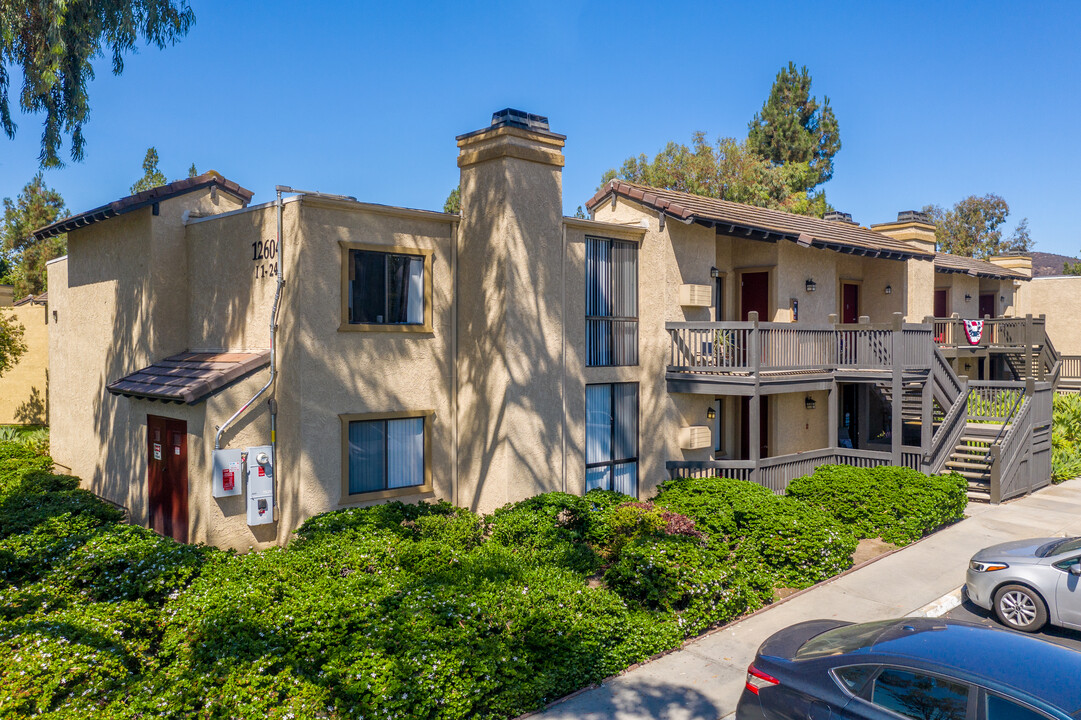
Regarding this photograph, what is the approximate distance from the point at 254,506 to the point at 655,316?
27.9 ft

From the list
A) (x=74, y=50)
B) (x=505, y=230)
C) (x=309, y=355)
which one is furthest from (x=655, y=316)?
(x=74, y=50)

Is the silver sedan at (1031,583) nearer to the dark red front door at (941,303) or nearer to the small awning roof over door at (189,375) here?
the small awning roof over door at (189,375)

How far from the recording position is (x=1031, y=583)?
9.85 metres

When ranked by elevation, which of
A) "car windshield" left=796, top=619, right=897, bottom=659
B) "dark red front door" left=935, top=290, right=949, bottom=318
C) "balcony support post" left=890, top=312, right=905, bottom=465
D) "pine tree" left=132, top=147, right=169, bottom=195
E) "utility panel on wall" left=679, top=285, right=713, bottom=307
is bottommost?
"car windshield" left=796, top=619, right=897, bottom=659

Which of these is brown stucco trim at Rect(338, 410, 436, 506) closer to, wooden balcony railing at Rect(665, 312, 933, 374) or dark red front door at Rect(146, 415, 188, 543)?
dark red front door at Rect(146, 415, 188, 543)

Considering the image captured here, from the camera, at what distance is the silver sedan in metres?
9.61

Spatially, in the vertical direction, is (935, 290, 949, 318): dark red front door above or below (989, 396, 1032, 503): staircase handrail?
above

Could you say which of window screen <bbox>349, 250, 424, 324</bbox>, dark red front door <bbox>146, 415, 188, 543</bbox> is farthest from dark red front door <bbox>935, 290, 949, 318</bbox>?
dark red front door <bbox>146, 415, 188, 543</bbox>

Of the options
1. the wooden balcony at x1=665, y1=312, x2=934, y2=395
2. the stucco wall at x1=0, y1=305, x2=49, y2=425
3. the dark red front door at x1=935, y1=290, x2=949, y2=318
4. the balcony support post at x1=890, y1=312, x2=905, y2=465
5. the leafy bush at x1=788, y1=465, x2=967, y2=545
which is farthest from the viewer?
the dark red front door at x1=935, y1=290, x2=949, y2=318

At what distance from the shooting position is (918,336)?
17.7m

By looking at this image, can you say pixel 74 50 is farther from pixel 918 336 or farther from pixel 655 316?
pixel 918 336

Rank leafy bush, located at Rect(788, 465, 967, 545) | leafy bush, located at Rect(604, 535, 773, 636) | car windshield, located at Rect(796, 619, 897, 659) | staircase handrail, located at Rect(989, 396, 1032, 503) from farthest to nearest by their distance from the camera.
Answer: staircase handrail, located at Rect(989, 396, 1032, 503), leafy bush, located at Rect(788, 465, 967, 545), leafy bush, located at Rect(604, 535, 773, 636), car windshield, located at Rect(796, 619, 897, 659)

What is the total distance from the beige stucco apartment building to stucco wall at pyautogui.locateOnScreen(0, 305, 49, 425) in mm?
7431

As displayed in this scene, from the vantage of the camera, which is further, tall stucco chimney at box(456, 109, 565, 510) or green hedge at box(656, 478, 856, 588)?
tall stucco chimney at box(456, 109, 565, 510)
